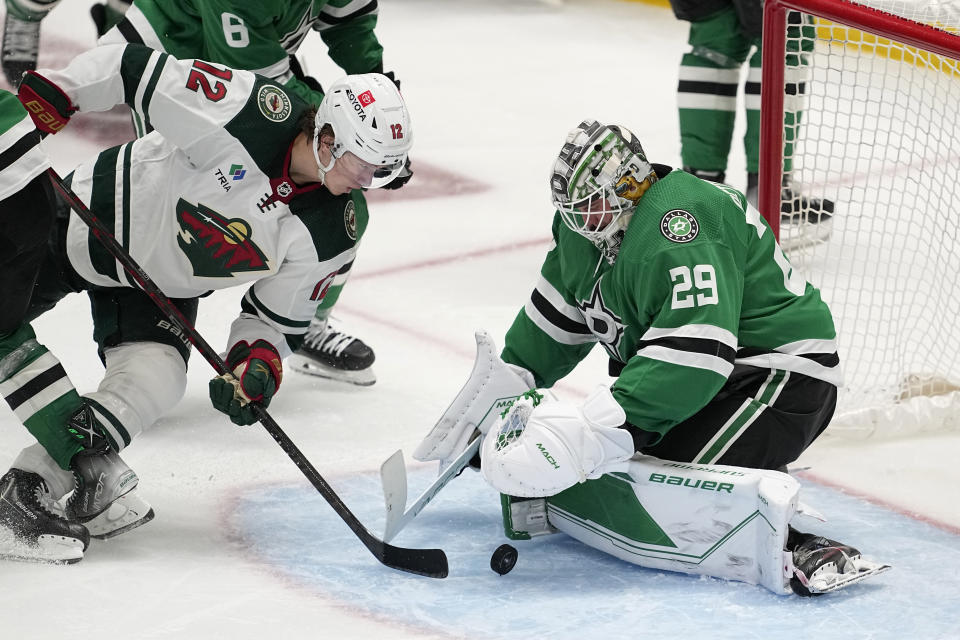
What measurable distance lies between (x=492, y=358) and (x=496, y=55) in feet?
15.4

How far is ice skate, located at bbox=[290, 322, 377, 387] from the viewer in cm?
360

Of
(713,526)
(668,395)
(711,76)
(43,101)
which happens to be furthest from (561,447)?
(711,76)

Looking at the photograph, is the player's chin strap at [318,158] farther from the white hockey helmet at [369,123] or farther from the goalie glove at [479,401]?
the goalie glove at [479,401]

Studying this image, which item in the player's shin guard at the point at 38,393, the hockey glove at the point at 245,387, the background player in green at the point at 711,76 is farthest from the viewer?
the background player in green at the point at 711,76

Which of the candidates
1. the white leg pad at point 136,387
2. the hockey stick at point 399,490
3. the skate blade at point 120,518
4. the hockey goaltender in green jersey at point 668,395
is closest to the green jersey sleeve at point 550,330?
the hockey goaltender in green jersey at point 668,395

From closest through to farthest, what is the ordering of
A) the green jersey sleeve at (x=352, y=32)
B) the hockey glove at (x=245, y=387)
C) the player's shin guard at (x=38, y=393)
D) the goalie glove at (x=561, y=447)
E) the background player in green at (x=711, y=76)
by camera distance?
the goalie glove at (x=561, y=447) < the player's shin guard at (x=38, y=393) < the hockey glove at (x=245, y=387) < the green jersey sleeve at (x=352, y=32) < the background player in green at (x=711, y=76)

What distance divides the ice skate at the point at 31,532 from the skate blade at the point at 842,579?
4.22ft

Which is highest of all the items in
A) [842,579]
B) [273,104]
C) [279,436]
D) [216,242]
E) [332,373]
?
[273,104]

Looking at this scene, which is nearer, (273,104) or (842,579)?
(842,579)

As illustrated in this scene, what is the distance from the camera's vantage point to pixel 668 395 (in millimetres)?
2371

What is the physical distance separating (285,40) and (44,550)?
1497 mm

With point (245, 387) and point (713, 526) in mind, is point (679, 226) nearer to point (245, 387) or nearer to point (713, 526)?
point (713, 526)

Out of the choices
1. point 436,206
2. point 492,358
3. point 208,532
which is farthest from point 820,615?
point 436,206

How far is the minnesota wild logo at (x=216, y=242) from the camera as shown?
107 inches
